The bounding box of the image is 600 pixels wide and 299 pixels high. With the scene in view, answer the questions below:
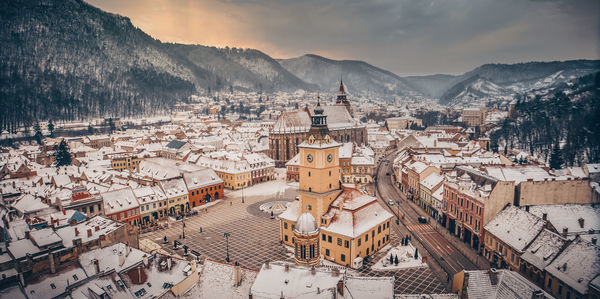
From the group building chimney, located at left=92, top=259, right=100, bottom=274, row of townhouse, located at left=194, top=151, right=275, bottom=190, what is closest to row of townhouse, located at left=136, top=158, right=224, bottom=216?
row of townhouse, located at left=194, top=151, right=275, bottom=190

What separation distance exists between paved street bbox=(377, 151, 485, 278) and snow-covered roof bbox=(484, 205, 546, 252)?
17.6ft

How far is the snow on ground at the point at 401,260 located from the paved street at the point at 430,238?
9.75 feet

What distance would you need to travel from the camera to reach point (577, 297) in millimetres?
29375

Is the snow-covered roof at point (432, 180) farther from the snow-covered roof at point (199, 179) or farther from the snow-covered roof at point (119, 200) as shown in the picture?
the snow-covered roof at point (119, 200)

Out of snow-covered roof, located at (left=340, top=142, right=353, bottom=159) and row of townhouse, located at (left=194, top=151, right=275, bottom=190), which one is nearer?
row of townhouse, located at (left=194, top=151, right=275, bottom=190)

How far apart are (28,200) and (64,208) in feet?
23.7

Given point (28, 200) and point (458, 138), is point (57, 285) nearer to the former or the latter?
point (28, 200)

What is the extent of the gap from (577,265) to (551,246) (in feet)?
14.6

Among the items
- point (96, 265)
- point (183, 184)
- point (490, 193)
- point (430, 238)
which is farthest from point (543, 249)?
point (183, 184)

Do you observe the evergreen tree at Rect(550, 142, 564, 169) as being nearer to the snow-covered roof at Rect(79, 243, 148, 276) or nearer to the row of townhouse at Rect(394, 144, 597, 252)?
the row of townhouse at Rect(394, 144, 597, 252)

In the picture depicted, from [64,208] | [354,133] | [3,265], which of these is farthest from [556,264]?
[354,133]

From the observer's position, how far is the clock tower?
4466 cm

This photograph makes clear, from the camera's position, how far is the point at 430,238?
51.0 metres

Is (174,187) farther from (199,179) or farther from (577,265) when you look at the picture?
(577,265)
